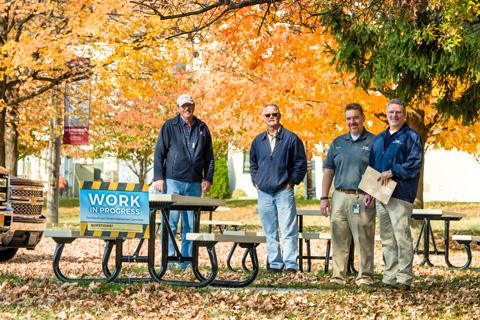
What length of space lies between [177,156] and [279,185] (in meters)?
1.24

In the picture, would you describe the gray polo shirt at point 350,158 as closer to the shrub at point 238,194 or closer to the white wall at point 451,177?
the white wall at point 451,177

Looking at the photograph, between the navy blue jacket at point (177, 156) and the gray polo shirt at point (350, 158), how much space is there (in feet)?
5.74

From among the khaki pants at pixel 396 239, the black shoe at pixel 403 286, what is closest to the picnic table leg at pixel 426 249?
the khaki pants at pixel 396 239

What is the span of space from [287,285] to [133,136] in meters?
34.2

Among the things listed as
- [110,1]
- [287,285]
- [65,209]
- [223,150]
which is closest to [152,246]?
[287,285]

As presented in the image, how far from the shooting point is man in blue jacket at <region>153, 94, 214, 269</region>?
42.9 ft

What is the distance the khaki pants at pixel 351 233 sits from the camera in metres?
11.7

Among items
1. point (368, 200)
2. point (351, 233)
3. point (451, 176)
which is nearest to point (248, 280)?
point (351, 233)

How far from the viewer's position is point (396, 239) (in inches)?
442

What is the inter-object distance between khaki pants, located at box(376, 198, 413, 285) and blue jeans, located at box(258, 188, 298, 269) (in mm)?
1993

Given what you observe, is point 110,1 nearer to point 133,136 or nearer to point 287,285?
point 287,285

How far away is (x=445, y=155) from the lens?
165 ft

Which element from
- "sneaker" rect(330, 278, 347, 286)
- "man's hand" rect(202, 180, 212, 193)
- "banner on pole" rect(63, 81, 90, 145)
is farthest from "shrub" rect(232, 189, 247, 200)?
"sneaker" rect(330, 278, 347, 286)

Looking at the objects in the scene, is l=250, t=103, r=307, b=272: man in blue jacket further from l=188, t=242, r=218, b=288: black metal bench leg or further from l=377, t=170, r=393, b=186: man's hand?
l=377, t=170, r=393, b=186: man's hand
